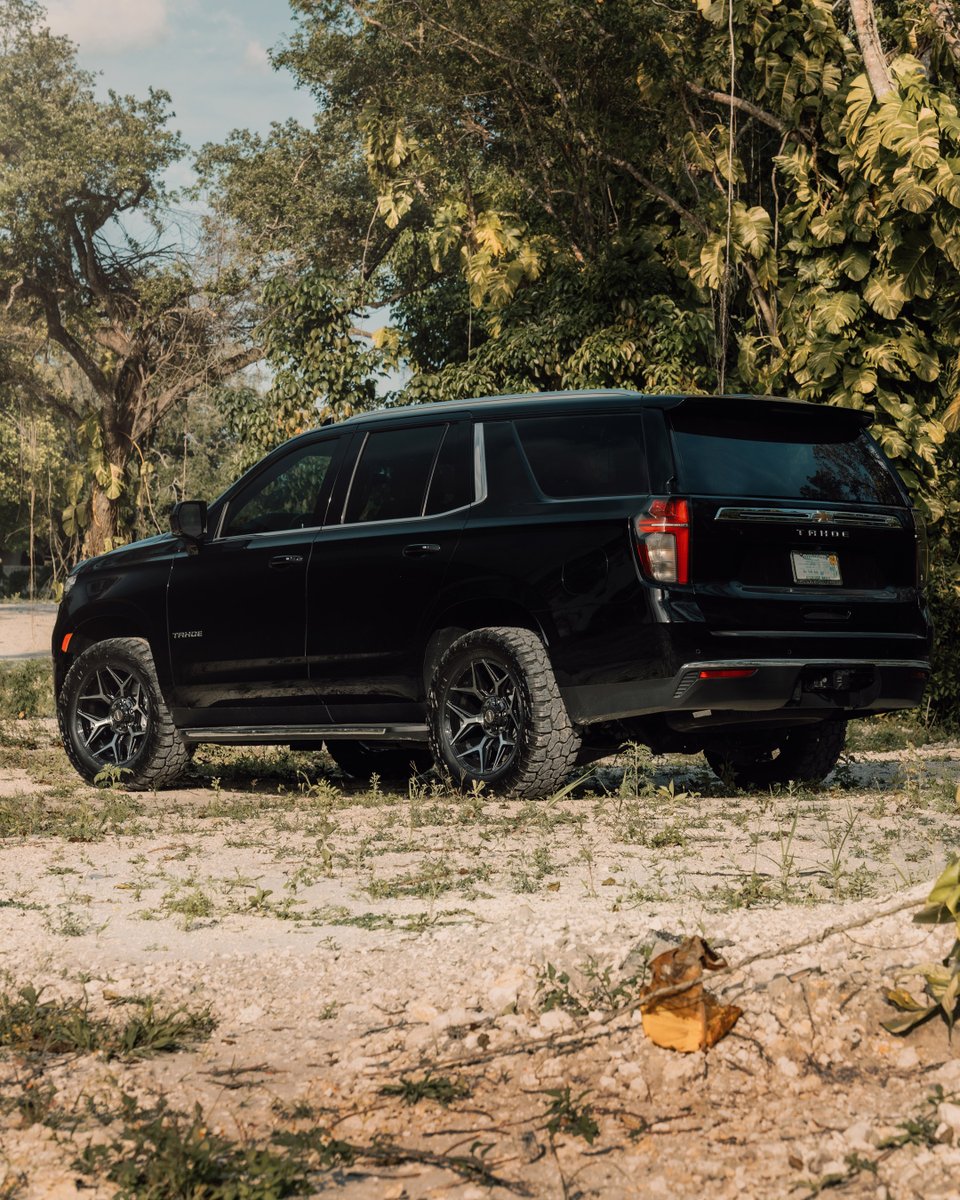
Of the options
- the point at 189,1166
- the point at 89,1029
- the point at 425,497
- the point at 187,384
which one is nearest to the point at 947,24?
the point at 425,497

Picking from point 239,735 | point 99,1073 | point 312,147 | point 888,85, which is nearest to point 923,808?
point 239,735

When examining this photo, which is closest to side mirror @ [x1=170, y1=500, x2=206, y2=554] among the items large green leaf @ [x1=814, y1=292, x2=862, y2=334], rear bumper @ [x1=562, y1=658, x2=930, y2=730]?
rear bumper @ [x1=562, y1=658, x2=930, y2=730]

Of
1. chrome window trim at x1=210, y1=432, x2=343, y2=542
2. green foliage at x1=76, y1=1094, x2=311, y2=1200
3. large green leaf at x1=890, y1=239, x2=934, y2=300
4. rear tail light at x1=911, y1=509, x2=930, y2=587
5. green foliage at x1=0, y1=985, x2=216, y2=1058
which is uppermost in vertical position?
large green leaf at x1=890, y1=239, x2=934, y2=300

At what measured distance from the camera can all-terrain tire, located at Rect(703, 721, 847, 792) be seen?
9078mm

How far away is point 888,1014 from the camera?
3.88 m

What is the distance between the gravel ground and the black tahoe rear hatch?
107 cm

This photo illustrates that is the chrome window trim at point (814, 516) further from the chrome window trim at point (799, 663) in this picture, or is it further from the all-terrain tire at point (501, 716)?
the all-terrain tire at point (501, 716)

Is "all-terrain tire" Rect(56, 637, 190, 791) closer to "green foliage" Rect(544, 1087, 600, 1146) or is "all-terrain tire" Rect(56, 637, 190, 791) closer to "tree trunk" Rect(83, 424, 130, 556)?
"green foliage" Rect(544, 1087, 600, 1146)

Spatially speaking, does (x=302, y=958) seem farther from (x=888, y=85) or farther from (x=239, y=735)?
(x=888, y=85)

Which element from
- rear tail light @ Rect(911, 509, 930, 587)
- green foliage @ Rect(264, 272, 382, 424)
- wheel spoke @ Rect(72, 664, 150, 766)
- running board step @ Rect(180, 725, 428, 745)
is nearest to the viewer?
rear tail light @ Rect(911, 509, 930, 587)

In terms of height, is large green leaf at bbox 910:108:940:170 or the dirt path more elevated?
large green leaf at bbox 910:108:940:170

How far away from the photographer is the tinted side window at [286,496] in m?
9.22

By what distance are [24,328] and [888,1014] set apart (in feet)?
102

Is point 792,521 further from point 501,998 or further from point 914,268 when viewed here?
point 914,268
